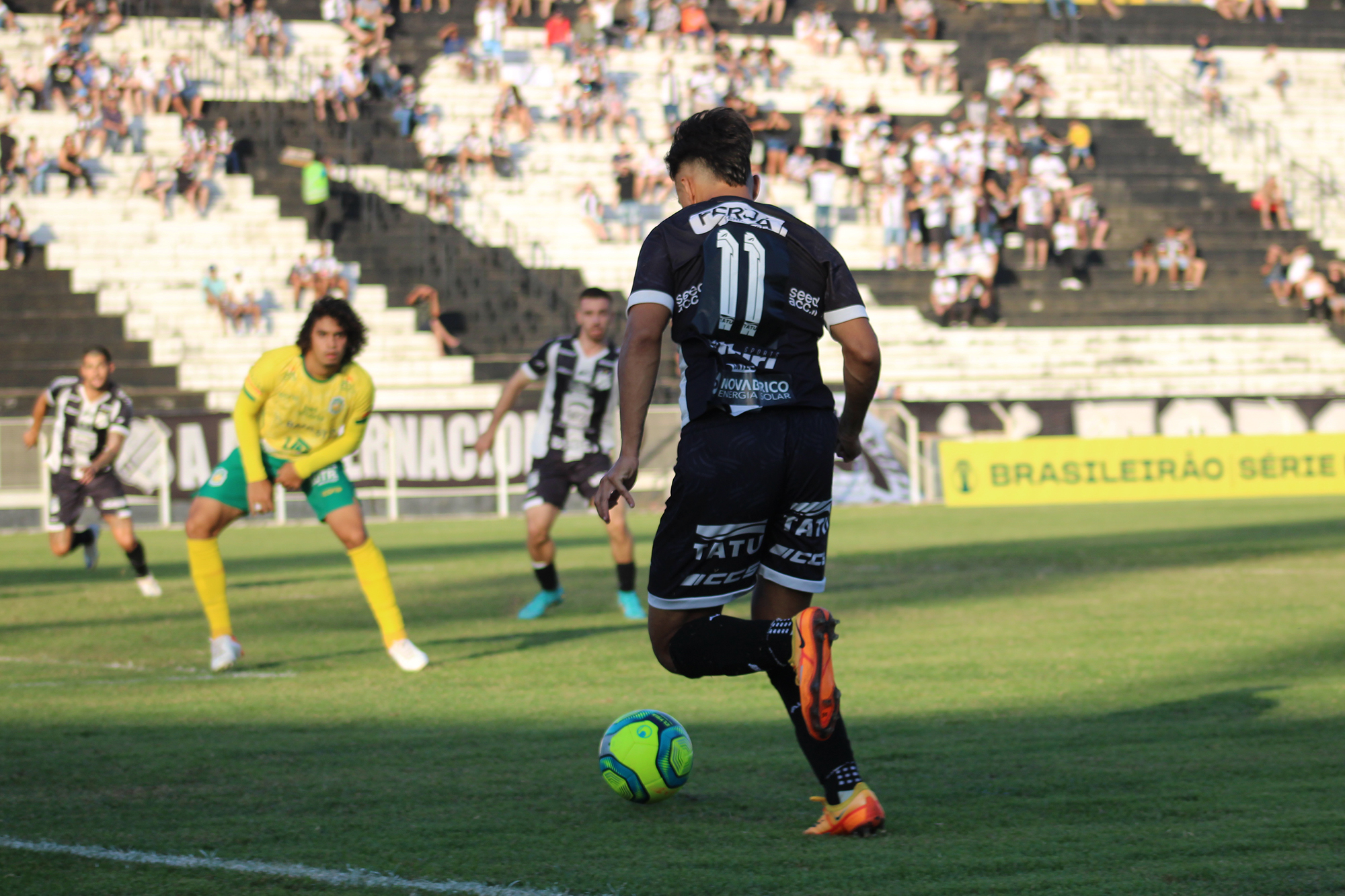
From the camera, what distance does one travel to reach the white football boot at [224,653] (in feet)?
29.0

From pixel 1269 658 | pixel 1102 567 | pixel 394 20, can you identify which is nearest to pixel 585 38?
pixel 394 20

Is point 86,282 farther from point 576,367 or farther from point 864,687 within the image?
point 864,687

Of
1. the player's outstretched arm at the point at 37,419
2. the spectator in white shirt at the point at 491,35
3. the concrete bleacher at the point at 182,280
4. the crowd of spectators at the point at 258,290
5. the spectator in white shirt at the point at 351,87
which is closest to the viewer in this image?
the player's outstretched arm at the point at 37,419

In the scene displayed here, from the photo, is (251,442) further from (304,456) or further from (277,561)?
(277,561)

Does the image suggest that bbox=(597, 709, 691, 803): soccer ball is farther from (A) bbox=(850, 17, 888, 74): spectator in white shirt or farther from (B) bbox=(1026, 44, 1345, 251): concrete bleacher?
(B) bbox=(1026, 44, 1345, 251): concrete bleacher

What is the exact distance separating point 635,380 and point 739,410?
336mm

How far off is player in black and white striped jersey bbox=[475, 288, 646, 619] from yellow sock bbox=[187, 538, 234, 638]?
293 centimetres

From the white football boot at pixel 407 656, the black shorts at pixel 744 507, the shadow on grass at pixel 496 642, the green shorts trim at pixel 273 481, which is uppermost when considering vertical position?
the black shorts at pixel 744 507

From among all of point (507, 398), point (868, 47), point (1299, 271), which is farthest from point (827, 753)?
point (868, 47)

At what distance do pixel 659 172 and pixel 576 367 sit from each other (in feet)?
74.4

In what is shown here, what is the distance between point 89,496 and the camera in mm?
14617

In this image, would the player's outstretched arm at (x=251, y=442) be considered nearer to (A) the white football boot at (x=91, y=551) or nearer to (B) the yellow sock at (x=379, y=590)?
(B) the yellow sock at (x=379, y=590)

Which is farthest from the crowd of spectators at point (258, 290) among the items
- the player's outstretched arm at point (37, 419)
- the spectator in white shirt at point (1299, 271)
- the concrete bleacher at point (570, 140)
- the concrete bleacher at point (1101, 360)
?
the spectator in white shirt at point (1299, 271)

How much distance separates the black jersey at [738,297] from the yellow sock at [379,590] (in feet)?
15.4
